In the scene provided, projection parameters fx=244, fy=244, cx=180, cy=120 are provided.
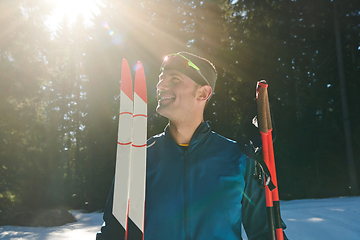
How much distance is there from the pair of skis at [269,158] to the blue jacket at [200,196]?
0.08 m

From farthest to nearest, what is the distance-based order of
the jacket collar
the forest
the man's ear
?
the forest < the man's ear < the jacket collar

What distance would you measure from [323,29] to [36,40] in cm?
1496

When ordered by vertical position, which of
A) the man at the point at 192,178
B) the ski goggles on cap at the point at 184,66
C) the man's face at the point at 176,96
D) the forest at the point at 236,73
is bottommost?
the man at the point at 192,178

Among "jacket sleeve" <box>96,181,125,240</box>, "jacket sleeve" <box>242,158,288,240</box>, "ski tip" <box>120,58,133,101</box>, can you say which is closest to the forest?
"ski tip" <box>120,58,133,101</box>

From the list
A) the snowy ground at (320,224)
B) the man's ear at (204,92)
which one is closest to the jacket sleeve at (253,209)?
the man's ear at (204,92)

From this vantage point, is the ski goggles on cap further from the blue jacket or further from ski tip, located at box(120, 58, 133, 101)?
the blue jacket

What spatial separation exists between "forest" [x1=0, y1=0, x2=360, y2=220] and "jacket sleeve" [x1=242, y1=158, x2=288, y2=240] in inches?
402

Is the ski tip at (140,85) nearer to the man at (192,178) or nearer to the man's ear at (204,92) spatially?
the man at (192,178)

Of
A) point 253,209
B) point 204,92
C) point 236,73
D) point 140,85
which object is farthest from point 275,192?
point 236,73

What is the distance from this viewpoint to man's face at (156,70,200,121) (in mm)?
1815

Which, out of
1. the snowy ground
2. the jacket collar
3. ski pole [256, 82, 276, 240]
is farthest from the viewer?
the snowy ground

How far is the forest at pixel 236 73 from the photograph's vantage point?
1093cm

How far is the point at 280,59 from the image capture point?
13.0 meters

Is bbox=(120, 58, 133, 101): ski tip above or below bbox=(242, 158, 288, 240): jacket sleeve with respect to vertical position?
above
